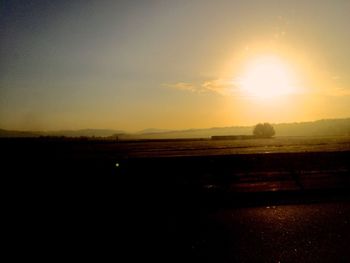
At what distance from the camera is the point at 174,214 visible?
9406mm

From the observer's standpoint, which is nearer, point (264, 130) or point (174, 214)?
point (174, 214)

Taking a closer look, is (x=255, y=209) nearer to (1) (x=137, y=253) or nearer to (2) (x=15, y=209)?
(1) (x=137, y=253)

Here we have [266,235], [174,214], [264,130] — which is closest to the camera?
[266,235]

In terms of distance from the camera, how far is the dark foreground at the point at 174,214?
21.6 ft

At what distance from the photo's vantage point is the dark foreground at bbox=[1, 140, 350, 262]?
6594 mm

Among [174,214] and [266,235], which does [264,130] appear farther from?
[266,235]

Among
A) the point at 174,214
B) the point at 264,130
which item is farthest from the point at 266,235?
the point at 264,130

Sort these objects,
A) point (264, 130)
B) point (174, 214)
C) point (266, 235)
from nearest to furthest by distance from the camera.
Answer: point (266, 235) → point (174, 214) → point (264, 130)

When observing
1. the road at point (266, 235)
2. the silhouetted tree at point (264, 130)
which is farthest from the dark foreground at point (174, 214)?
the silhouetted tree at point (264, 130)

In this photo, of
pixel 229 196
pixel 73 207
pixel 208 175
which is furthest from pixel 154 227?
pixel 208 175

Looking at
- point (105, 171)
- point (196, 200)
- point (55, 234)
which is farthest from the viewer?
point (105, 171)

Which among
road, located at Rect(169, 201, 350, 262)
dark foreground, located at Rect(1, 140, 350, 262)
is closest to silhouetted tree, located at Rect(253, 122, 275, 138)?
dark foreground, located at Rect(1, 140, 350, 262)

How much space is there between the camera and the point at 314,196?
11.9 meters

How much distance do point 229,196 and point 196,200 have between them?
3.69ft
